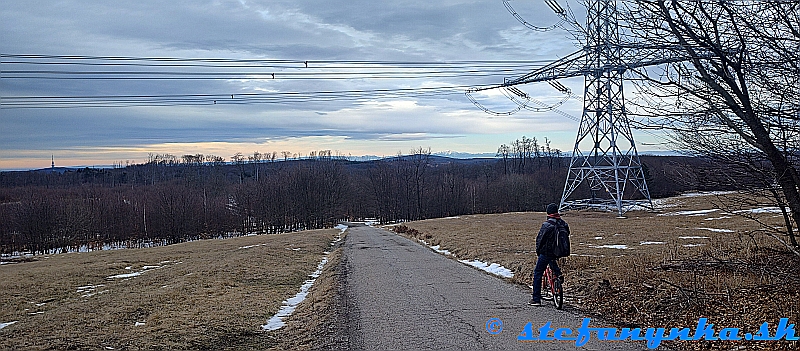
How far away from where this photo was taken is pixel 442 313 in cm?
925

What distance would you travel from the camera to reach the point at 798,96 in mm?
6773

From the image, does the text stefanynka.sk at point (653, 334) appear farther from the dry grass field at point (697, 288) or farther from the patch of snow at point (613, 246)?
the patch of snow at point (613, 246)

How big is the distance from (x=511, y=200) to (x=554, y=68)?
220 ft

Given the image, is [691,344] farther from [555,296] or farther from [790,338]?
[555,296]

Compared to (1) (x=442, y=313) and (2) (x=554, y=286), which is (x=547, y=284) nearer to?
(2) (x=554, y=286)

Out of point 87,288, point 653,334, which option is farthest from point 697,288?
point 87,288

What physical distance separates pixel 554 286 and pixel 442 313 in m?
1.85

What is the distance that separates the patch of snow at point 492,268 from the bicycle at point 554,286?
362cm

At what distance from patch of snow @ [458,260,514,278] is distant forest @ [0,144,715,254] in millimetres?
49813

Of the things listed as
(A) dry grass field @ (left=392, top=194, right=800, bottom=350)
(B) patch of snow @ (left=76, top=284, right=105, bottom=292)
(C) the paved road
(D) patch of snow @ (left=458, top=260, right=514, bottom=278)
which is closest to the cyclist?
(C) the paved road

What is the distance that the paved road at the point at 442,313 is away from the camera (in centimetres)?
720

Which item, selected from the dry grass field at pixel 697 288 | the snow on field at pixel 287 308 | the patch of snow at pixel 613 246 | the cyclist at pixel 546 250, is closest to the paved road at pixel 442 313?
the cyclist at pixel 546 250

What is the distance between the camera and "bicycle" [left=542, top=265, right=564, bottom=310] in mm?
9070

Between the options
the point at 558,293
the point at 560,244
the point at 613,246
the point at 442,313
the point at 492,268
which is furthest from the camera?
the point at 613,246
